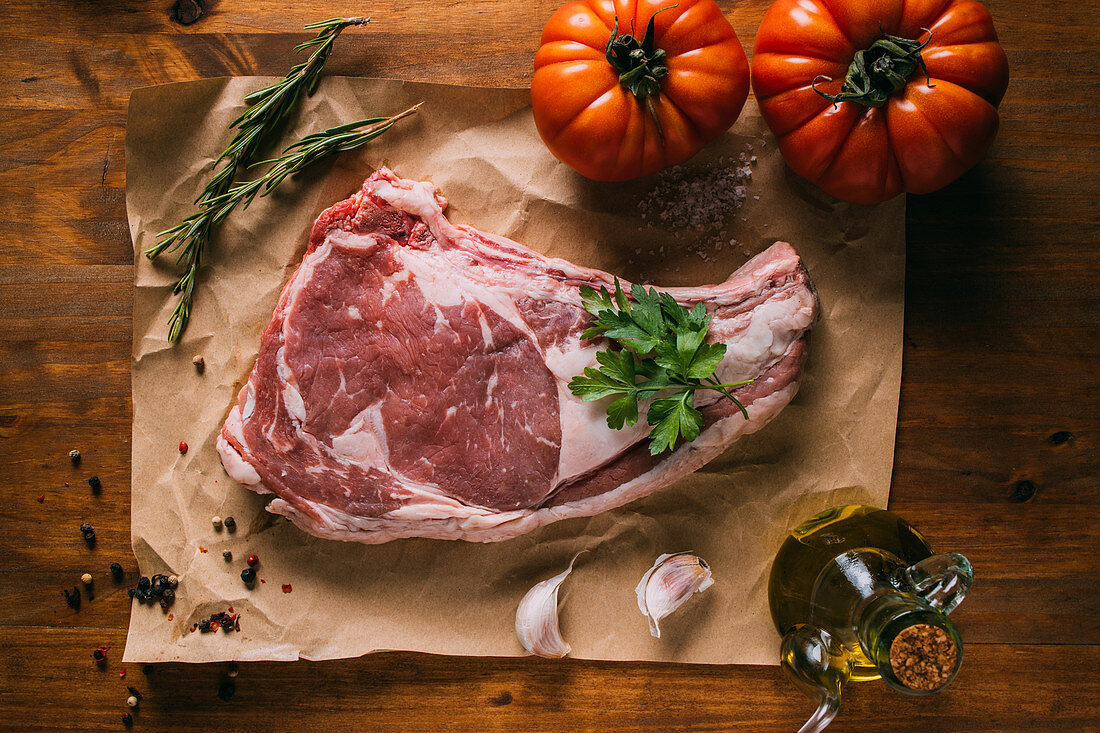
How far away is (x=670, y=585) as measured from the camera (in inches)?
98.8

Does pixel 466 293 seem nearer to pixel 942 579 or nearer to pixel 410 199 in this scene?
pixel 410 199

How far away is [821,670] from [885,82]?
188 centimetres

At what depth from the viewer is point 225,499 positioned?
103 inches

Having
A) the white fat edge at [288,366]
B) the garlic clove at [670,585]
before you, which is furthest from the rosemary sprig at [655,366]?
the white fat edge at [288,366]

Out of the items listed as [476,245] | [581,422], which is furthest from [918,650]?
[476,245]

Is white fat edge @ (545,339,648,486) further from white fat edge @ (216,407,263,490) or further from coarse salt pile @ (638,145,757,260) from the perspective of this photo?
white fat edge @ (216,407,263,490)

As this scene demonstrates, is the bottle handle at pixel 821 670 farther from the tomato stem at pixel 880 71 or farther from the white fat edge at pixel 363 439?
the tomato stem at pixel 880 71

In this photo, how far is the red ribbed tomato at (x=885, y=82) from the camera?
6.98 ft

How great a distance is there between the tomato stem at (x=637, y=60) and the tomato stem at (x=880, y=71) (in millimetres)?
506

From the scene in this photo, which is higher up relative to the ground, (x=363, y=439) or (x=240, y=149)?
(x=240, y=149)

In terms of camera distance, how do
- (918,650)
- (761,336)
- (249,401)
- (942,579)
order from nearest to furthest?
(918,650), (942,579), (761,336), (249,401)

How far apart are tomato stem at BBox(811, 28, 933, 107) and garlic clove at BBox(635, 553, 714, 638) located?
5.43 feet

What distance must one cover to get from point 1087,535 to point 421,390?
256 cm

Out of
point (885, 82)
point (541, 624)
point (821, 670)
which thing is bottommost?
point (541, 624)
